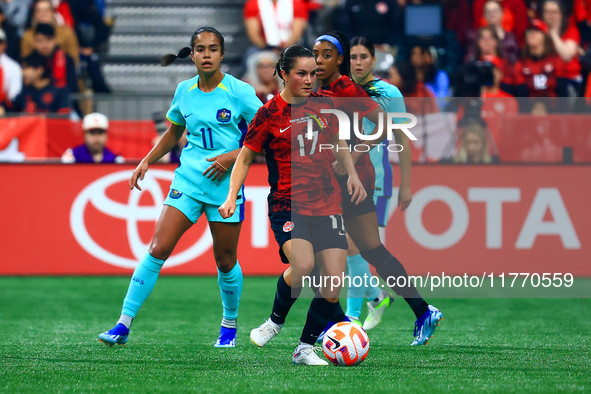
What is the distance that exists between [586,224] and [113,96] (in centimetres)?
622

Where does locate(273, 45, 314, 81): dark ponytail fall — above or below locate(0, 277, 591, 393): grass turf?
above

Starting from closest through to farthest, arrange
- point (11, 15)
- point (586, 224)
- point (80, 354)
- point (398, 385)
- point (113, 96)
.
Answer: point (398, 385)
point (80, 354)
point (586, 224)
point (113, 96)
point (11, 15)

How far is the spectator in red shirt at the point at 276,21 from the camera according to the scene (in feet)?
42.2

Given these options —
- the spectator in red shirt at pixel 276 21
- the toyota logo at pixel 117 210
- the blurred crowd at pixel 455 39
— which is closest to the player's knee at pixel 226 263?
the toyota logo at pixel 117 210

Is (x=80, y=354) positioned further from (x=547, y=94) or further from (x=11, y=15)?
(x=11, y=15)

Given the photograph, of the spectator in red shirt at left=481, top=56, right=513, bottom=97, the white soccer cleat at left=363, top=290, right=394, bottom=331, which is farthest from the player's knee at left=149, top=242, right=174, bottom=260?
the spectator in red shirt at left=481, top=56, right=513, bottom=97

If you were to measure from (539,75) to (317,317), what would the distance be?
7.79 metres

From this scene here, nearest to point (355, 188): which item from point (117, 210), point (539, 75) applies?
point (117, 210)

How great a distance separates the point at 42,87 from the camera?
11.6m

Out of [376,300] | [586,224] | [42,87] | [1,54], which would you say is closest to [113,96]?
[42,87]

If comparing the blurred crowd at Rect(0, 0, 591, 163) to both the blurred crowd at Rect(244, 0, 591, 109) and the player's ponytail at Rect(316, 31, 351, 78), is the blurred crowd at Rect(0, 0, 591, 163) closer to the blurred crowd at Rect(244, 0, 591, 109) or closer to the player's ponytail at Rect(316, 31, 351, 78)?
the blurred crowd at Rect(244, 0, 591, 109)

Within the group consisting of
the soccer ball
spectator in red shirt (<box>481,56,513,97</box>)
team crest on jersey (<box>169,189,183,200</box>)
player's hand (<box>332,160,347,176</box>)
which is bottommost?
the soccer ball

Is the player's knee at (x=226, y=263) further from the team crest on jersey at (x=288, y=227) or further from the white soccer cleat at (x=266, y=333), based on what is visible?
the team crest on jersey at (x=288, y=227)

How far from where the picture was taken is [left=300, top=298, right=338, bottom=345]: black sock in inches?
193
